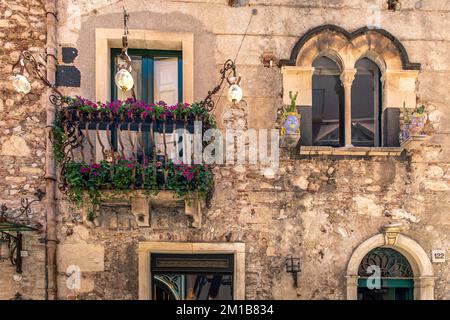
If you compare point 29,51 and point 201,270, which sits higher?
point 29,51

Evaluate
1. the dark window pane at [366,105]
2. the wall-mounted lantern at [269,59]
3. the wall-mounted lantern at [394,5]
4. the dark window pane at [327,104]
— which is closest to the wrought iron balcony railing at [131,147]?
the wall-mounted lantern at [269,59]

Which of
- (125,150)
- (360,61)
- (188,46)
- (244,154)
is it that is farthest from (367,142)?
(125,150)

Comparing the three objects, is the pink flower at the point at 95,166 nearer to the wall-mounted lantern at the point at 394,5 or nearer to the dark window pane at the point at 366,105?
the dark window pane at the point at 366,105

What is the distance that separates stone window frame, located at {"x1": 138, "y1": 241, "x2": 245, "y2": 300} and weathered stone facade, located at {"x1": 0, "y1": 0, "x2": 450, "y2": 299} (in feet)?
0.25

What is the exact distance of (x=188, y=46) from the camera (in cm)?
740

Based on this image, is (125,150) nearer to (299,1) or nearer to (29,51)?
(29,51)

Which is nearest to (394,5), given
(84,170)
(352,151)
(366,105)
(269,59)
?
(366,105)

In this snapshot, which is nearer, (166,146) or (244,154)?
(166,146)

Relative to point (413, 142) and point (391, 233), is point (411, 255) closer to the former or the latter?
point (391, 233)

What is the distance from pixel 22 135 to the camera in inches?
280

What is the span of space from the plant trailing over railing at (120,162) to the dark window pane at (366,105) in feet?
8.11

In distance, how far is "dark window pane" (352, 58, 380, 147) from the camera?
7.77 metres

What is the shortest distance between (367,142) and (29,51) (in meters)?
5.10

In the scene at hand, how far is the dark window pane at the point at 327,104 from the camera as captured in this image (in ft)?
25.3
